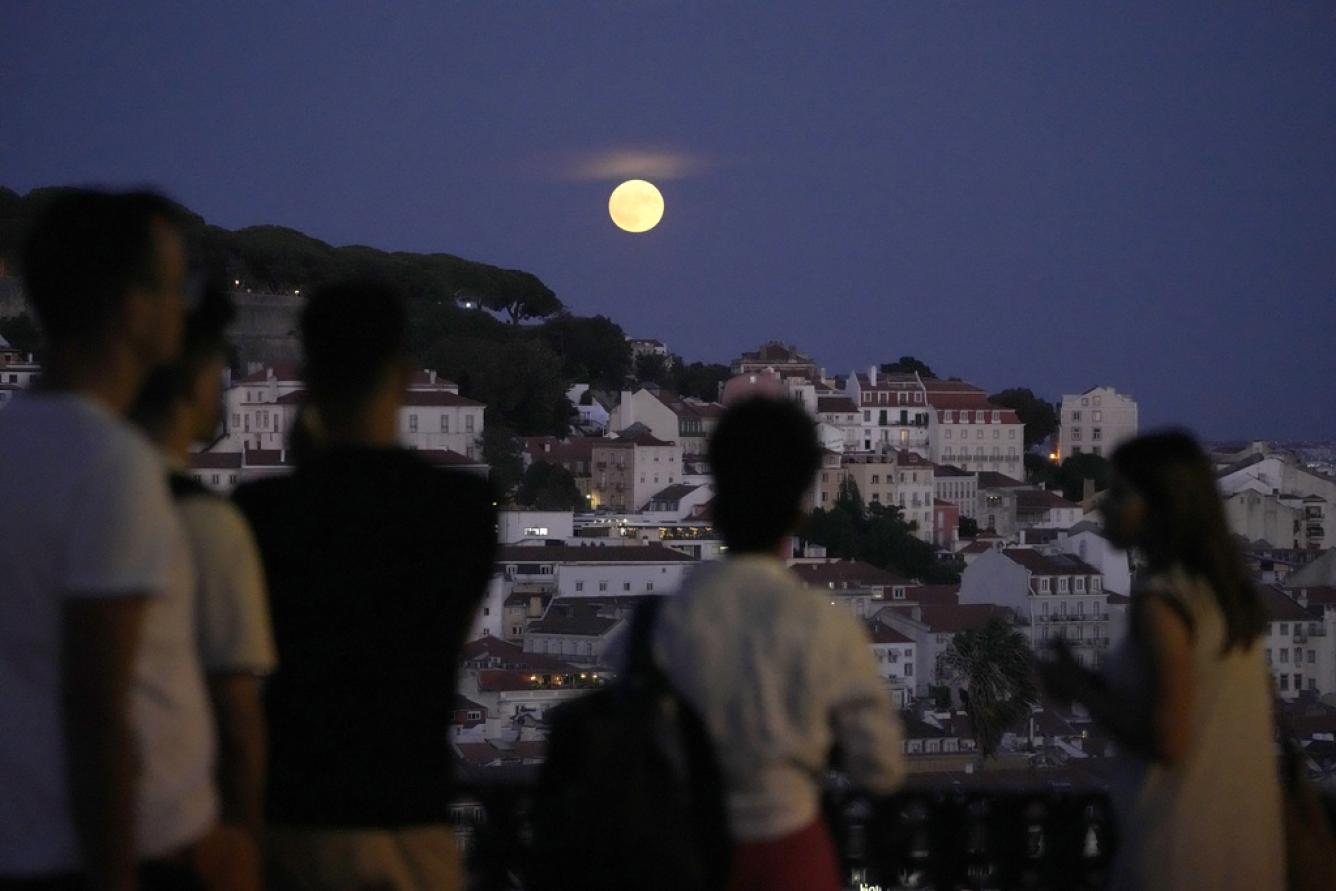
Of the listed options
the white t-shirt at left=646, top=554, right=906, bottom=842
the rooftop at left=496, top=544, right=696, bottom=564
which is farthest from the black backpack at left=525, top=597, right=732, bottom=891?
the rooftop at left=496, top=544, right=696, bottom=564

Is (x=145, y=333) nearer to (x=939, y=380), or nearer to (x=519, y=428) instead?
(x=519, y=428)

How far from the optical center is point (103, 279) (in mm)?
1636

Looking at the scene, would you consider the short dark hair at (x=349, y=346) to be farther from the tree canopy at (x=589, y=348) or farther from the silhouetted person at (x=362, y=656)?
the tree canopy at (x=589, y=348)

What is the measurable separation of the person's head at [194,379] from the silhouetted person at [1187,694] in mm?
1059

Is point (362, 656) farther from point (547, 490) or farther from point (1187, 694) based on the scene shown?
A: point (547, 490)

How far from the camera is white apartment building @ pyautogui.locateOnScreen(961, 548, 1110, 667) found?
36.9 m

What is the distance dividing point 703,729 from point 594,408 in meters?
62.0

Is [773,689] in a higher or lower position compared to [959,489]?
higher

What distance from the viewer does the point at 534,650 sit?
103 ft

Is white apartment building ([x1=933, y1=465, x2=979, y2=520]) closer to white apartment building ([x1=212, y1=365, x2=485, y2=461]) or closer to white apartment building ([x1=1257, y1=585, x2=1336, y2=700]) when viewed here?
white apartment building ([x1=212, y1=365, x2=485, y2=461])

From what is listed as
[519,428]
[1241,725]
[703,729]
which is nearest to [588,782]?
[703,729]

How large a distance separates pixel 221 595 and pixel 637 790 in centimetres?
46

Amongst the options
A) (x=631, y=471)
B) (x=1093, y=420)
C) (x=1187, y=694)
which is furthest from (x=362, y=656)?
(x=1093, y=420)

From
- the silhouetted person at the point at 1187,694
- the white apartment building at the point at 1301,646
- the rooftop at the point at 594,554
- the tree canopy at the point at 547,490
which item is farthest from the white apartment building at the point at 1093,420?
the silhouetted person at the point at 1187,694
